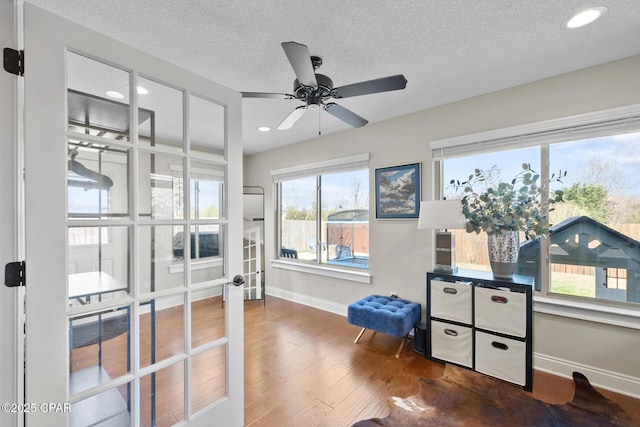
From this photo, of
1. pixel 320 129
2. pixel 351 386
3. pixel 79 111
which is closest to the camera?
pixel 79 111

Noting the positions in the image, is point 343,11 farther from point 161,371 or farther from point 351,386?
point 351,386

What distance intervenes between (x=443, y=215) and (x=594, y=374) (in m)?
1.69

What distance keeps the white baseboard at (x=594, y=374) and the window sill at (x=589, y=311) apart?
39 centimetres

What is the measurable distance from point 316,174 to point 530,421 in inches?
133

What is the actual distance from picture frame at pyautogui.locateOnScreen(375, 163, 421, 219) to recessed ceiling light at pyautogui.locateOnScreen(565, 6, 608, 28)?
163 centimetres

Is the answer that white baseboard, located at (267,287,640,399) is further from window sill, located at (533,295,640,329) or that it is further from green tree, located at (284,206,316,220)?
green tree, located at (284,206,316,220)

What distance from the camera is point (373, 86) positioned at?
1813mm

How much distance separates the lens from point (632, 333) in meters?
2.08

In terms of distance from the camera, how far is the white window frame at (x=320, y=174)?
3.65 meters

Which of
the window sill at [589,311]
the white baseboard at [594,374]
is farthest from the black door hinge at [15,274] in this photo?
the white baseboard at [594,374]

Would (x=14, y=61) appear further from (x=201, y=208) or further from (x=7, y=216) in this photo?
(x=201, y=208)

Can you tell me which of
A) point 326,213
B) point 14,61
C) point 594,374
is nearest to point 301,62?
point 14,61

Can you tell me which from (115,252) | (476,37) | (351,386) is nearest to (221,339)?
(115,252)

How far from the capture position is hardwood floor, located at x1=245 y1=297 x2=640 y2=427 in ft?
6.30
